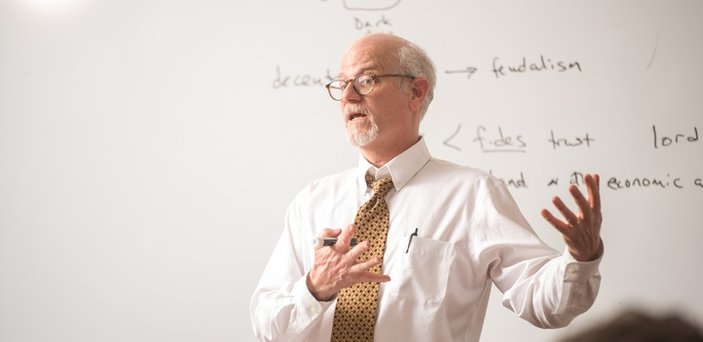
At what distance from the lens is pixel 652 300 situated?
2.47m

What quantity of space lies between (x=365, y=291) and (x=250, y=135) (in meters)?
1.16

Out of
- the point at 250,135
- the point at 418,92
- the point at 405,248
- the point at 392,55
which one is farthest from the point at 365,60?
the point at 250,135

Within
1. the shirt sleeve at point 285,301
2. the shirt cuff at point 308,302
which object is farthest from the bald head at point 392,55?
the shirt cuff at point 308,302

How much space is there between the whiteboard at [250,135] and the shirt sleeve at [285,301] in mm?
753

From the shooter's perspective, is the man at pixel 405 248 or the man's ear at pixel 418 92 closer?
the man at pixel 405 248

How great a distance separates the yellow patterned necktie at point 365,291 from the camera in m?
1.91

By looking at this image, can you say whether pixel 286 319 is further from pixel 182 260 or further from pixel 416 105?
pixel 182 260

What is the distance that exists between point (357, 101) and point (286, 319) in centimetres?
59

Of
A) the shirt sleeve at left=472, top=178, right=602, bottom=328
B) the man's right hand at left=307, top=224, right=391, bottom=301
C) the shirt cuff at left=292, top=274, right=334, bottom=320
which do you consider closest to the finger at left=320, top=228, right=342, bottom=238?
the man's right hand at left=307, top=224, right=391, bottom=301

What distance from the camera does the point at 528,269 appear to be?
186 centimetres

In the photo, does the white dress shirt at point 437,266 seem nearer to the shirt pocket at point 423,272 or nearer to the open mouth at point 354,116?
the shirt pocket at point 423,272

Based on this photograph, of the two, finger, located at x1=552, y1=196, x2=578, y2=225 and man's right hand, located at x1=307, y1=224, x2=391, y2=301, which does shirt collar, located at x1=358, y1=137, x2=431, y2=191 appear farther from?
finger, located at x1=552, y1=196, x2=578, y2=225

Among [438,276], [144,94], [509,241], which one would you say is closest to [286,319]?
[438,276]

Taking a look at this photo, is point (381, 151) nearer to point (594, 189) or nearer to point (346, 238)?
point (346, 238)
